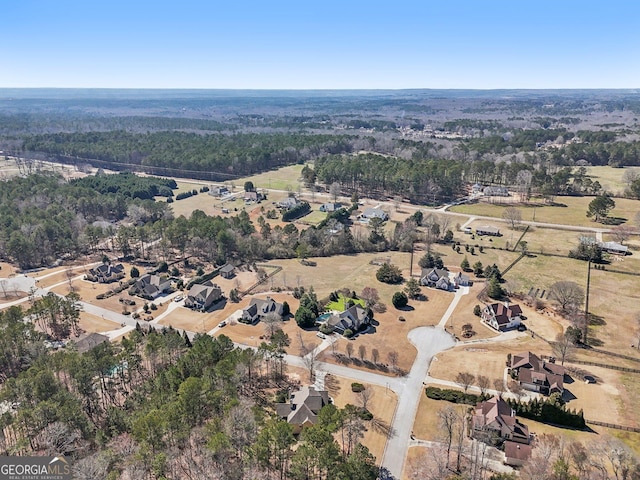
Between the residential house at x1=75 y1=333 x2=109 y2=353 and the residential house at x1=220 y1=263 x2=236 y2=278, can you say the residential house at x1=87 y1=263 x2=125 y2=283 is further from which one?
the residential house at x1=75 y1=333 x2=109 y2=353

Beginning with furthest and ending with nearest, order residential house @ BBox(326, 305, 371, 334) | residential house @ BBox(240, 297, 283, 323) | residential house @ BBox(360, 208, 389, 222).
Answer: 1. residential house @ BBox(360, 208, 389, 222)
2. residential house @ BBox(240, 297, 283, 323)
3. residential house @ BBox(326, 305, 371, 334)

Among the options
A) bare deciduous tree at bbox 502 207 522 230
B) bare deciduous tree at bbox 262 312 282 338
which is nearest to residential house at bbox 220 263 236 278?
bare deciduous tree at bbox 262 312 282 338

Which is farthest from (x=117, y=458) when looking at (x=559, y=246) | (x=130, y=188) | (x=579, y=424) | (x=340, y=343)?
(x=130, y=188)

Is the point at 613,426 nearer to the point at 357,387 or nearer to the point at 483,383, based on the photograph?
the point at 483,383

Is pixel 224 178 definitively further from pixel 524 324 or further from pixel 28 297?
pixel 524 324

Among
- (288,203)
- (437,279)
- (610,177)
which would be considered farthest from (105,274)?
(610,177)
